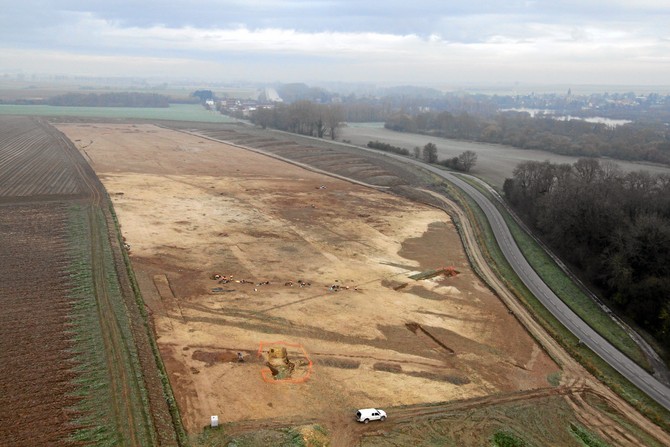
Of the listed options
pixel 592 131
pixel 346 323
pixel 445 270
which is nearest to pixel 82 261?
pixel 346 323

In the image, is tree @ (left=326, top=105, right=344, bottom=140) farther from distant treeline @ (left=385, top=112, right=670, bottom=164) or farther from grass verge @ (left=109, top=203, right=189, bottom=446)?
grass verge @ (left=109, top=203, right=189, bottom=446)

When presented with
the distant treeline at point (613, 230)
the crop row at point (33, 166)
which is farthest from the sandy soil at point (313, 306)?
the distant treeline at point (613, 230)

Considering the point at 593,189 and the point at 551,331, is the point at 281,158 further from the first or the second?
the point at 551,331

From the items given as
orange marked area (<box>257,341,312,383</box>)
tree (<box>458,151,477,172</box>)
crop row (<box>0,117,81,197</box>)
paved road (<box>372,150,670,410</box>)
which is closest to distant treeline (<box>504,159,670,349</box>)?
paved road (<box>372,150,670,410</box>)

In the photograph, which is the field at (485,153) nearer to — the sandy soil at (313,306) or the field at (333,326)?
the field at (333,326)

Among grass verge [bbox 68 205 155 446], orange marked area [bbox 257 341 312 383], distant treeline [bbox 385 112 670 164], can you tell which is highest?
distant treeline [bbox 385 112 670 164]

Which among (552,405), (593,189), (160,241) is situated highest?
(593,189)

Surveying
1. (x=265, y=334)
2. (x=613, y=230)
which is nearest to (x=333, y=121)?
(x=613, y=230)
